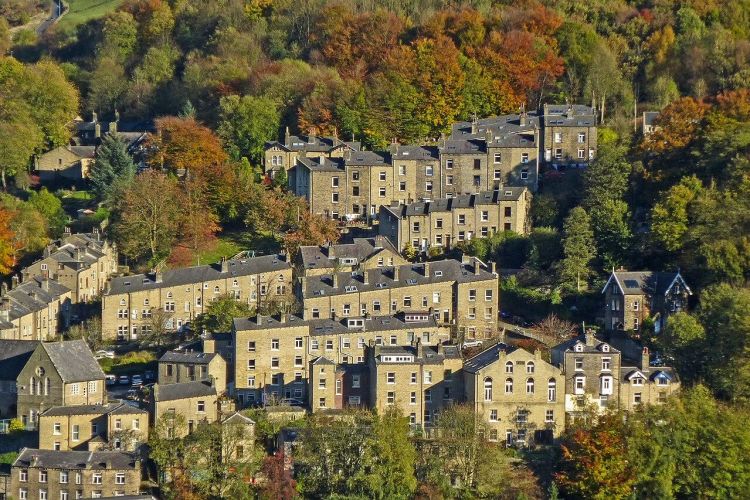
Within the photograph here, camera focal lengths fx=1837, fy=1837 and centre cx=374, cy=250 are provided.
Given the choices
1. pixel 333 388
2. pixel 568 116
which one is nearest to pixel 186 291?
pixel 333 388

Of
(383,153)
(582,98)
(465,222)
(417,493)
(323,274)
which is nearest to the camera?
(417,493)

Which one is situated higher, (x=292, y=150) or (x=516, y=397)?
(x=292, y=150)

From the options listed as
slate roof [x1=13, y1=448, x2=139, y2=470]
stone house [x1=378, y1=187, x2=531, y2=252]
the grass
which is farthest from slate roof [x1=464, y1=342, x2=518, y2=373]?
the grass

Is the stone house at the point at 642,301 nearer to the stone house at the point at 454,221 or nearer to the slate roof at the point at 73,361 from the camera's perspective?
the stone house at the point at 454,221

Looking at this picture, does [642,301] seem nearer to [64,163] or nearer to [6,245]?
[6,245]

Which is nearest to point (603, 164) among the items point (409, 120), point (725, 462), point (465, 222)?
point (465, 222)

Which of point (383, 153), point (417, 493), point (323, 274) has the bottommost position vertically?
point (417, 493)

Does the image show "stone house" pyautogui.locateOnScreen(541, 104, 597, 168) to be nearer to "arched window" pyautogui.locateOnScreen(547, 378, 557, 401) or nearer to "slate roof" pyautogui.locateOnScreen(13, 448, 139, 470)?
"arched window" pyautogui.locateOnScreen(547, 378, 557, 401)

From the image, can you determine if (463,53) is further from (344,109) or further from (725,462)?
(725,462)
